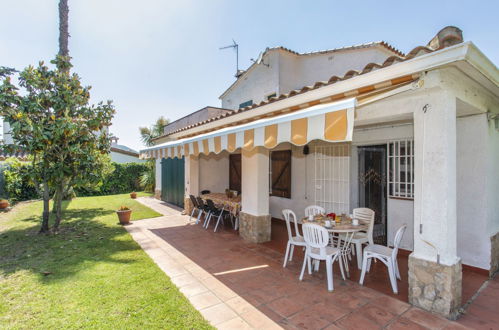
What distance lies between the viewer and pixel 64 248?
10.7 m

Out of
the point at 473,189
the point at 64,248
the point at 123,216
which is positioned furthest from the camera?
the point at 123,216

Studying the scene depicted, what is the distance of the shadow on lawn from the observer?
8.63m

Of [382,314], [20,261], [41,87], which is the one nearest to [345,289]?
[382,314]

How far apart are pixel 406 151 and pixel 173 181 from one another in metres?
18.8

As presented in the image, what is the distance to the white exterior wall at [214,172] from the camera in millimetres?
18922

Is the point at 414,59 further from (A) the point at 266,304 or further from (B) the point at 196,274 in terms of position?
(B) the point at 196,274

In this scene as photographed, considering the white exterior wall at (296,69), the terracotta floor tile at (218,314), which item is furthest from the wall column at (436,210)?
the white exterior wall at (296,69)

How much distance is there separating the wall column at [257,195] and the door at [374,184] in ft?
17.0

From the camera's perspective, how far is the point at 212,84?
2759cm

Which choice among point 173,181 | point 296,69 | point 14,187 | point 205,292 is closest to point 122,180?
point 14,187

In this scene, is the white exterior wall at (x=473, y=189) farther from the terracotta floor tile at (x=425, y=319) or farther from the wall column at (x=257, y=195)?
the wall column at (x=257, y=195)

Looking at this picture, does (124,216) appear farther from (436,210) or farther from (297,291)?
(436,210)

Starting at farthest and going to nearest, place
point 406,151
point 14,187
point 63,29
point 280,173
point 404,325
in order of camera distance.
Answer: point 14,187 → point 280,173 → point 63,29 → point 406,151 → point 404,325

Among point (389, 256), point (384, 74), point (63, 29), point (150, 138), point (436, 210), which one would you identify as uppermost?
point (63, 29)
